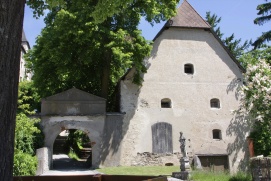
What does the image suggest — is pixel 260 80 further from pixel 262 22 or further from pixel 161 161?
pixel 262 22

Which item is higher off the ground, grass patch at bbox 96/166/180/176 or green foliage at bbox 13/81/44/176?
green foliage at bbox 13/81/44/176

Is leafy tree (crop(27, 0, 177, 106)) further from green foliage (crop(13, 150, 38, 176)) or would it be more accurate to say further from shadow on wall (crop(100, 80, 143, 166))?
green foliage (crop(13, 150, 38, 176))

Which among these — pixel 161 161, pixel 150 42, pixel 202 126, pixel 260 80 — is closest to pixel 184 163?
pixel 260 80

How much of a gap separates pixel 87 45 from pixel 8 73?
16856mm

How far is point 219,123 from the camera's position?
22312mm

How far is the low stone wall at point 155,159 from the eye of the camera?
2064 cm

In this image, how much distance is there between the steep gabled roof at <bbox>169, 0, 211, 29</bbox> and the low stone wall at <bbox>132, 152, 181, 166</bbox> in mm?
8947

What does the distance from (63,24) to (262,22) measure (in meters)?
15.0

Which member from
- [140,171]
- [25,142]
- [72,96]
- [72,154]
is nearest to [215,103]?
[140,171]

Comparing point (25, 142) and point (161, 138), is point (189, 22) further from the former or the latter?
point (25, 142)

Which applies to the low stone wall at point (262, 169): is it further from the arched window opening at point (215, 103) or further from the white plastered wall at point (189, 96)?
the arched window opening at point (215, 103)

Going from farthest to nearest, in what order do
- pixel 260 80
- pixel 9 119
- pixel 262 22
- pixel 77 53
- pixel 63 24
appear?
pixel 262 22, pixel 77 53, pixel 63 24, pixel 260 80, pixel 9 119

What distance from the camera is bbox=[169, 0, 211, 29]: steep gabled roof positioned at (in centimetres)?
2283

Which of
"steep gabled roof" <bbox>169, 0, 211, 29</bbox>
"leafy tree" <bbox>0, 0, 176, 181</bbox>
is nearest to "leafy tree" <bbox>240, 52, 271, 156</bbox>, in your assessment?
"steep gabled roof" <bbox>169, 0, 211, 29</bbox>
